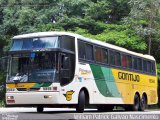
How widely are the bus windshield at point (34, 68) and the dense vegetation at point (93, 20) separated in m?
14.9

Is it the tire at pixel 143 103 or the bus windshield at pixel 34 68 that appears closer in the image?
the bus windshield at pixel 34 68

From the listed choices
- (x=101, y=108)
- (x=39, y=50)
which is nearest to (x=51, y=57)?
(x=39, y=50)

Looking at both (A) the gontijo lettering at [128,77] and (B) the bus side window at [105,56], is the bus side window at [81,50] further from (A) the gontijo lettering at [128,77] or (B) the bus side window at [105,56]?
(A) the gontijo lettering at [128,77]

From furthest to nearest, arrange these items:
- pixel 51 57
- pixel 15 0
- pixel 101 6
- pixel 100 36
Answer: pixel 15 0
pixel 101 6
pixel 100 36
pixel 51 57

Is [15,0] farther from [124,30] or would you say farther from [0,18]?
[124,30]

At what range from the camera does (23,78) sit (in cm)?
1703

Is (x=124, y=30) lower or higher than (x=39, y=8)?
lower

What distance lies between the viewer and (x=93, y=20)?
113ft

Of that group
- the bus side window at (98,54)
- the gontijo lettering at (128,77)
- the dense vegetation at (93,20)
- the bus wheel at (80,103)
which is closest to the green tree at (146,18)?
the dense vegetation at (93,20)

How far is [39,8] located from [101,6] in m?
5.49

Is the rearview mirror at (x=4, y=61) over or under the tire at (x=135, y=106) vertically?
over

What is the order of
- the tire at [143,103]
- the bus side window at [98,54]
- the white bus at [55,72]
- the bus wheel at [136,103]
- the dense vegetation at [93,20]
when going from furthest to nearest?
the dense vegetation at [93,20], the tire at [143,103], the bus wheel at [136,103], the bus side window at [98,54], the white bus at [55,72]

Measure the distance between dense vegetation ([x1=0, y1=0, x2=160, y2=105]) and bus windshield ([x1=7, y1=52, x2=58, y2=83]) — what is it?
14.9 meters

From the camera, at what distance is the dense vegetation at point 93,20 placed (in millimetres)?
32562
